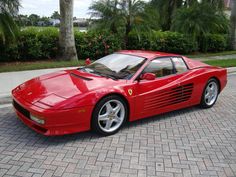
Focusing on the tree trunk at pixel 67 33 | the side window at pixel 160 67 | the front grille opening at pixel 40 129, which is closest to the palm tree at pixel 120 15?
the tree trunk at pixel 67 33

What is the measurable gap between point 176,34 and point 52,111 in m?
12.7

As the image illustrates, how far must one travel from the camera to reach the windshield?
15.8ft

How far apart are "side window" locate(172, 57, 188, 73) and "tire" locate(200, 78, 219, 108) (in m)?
0.72

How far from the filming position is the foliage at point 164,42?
13805 mm

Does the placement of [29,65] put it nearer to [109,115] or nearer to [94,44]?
[94,44]

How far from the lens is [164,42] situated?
14.8m

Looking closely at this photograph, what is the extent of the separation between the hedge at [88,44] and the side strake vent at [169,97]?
700 cm

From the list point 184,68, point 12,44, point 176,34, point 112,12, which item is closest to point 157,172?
point 184,68

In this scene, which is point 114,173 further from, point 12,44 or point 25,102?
point 12,44

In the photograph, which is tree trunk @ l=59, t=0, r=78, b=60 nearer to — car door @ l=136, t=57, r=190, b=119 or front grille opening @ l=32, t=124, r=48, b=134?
car door @ l=136, t=57, r=190, b=119

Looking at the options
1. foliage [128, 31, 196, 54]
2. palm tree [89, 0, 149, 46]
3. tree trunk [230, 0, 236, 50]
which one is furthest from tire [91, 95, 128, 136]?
tree trunk [230, 0, 236, 50]

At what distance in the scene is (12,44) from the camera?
9.97 m

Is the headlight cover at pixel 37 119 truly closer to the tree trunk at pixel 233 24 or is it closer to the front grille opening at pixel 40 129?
the front grille opening at pixel 40 129

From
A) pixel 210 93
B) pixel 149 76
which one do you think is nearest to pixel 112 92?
pixel 149 76
